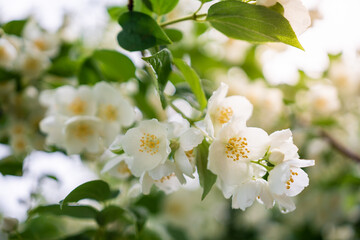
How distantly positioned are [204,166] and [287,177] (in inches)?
6.6

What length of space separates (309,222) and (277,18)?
4.50 ft

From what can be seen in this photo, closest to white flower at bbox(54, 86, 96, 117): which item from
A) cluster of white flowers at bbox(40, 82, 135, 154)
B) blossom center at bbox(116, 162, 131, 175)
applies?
cluster of white flowers at bbox(40, 82, 135, 154)

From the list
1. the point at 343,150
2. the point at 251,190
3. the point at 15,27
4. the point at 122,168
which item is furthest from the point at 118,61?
the point at 343,150

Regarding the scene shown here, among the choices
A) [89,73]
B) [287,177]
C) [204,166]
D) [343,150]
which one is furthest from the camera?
[343,150]

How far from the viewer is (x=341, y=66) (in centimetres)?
167

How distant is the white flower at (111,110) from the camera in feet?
3.20

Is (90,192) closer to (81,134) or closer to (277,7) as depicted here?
(81,134)

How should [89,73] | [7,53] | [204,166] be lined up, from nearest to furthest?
[204,166] → [89,73] → [7,53]

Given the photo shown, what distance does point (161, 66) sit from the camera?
2.31ft

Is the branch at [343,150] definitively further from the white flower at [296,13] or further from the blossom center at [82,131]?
the blossom center at [82,131]

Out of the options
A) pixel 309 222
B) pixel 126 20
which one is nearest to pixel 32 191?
pixel 126 20

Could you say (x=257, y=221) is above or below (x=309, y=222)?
below

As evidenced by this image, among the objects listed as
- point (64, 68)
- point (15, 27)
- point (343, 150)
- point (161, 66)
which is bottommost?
point (343, 150)

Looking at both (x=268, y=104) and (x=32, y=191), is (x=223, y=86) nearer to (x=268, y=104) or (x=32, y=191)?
(x=32, y=191)
